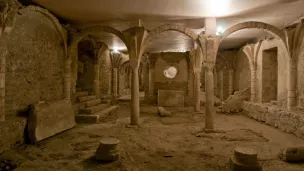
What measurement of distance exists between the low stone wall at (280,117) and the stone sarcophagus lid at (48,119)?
23.0 feet

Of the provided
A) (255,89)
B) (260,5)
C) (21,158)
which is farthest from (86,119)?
(255,89)

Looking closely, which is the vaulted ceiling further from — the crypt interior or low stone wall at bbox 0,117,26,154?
low stone wall at bbox 0,117,26,154

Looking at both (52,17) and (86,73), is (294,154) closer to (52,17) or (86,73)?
(52,17)

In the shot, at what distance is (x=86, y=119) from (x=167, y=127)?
307cm

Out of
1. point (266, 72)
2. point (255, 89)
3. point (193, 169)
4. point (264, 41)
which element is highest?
point (264, 41)

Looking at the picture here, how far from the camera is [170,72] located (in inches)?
535

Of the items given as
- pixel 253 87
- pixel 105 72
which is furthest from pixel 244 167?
pixel 105 72

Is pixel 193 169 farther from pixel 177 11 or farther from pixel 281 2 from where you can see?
pixel 281 2

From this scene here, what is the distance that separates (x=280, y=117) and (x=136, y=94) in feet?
16.3

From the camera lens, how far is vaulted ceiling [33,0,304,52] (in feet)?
16.9

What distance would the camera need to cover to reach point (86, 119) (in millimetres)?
7414

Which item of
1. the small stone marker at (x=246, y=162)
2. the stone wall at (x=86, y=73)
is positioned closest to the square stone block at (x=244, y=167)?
the small stone marker at (x=246, y=162)

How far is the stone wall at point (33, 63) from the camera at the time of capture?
15.7 feet

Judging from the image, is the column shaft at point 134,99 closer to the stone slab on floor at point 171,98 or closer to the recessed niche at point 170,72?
the stone slab on floor at point 171,98
